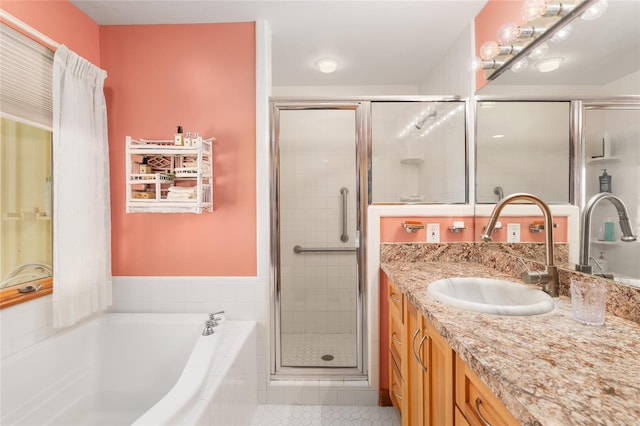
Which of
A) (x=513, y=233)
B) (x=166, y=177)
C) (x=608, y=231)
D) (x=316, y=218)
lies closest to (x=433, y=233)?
(x=513, y=233)

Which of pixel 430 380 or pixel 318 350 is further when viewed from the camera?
pixel 318 350

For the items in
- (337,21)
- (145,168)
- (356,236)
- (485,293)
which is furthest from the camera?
(356,236)

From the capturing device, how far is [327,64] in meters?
2.60

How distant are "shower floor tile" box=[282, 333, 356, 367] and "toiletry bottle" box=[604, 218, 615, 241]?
5.21 feet

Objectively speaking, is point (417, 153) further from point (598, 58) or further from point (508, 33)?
point (598, 58)

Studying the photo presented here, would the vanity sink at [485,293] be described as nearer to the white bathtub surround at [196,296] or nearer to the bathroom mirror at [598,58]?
the bathroom mirror at [598,58]

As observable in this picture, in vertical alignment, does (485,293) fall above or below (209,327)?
above

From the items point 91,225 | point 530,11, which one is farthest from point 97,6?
point 530,11

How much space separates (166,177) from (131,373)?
1.15m

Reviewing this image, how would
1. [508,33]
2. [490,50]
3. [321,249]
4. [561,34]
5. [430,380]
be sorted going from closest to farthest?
[430,380] → [561,34] → [508,33] → [490,50] → [321,249]

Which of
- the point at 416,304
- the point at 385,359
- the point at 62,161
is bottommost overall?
the point at 385,359

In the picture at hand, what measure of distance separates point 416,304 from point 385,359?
3.35 feet

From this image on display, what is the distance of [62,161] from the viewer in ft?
5.60

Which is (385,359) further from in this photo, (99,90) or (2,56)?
(2,56)
